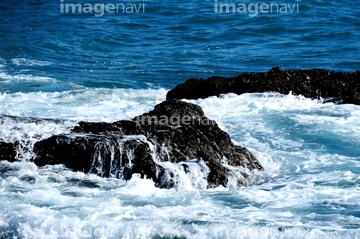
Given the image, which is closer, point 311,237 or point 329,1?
point 311,237

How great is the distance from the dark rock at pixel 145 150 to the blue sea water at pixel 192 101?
13cm

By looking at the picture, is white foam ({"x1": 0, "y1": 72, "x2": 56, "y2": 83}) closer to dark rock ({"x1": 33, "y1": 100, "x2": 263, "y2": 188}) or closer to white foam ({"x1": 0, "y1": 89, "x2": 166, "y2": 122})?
white foam ({"x1": 0, "y1": 89, "x2": 166, "y2": 122})

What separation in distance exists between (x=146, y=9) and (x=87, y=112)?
14.8 metres

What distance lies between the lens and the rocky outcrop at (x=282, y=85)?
12.7 meters

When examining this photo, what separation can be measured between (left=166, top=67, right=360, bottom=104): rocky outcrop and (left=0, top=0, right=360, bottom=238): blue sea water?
0.18m

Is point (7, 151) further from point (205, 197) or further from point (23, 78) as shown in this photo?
point (23, 78)

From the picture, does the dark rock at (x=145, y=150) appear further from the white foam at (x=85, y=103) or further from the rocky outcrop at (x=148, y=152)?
the white foam at (x=85, y=103)

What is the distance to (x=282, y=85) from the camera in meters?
12.8

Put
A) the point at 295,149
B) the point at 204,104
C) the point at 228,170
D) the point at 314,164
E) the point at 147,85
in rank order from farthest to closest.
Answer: the point at 147,85, the point at 204,104, the point at 295,149, the point at 314,164, the point at 228,170

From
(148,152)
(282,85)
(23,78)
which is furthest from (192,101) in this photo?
(23,78)

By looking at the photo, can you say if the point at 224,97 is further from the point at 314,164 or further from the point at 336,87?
the point at 314,164

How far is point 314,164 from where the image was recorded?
31.1ft

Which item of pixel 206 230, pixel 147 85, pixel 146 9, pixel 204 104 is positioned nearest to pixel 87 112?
pixel 204 104

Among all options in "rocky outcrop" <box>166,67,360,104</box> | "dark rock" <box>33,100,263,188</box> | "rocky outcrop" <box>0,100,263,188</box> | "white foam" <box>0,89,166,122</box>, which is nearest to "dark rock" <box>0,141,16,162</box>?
"rocky outcrop" <box>0,100,263,188</box>
